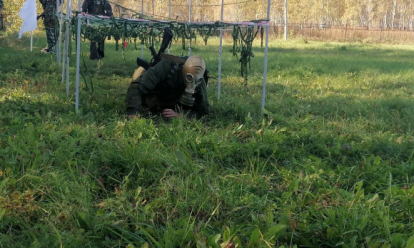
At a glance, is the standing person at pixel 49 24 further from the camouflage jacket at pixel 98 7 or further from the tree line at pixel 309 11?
the tree line at pixel 309 11

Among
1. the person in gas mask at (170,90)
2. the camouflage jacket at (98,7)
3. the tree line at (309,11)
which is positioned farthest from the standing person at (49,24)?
the tree line at (309,11)

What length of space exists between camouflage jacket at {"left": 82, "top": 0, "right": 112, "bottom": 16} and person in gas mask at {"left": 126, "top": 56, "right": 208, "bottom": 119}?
3748 millimetres

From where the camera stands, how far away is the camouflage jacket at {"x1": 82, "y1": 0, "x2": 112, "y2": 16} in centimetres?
790

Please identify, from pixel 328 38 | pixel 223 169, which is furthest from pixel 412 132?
pixel 328 38

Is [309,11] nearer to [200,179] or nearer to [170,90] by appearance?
[170,90]

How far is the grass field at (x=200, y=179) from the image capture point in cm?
206

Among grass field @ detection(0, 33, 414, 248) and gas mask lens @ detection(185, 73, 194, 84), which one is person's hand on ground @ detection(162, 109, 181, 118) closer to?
grass field @ detection(0, 33, 414, 248)

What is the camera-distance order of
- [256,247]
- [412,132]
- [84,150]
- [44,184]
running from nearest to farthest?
[256,247], [44,184], [84,150], [412,132]

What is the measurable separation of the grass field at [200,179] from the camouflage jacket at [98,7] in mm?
3430

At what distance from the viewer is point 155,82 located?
432 centimetres

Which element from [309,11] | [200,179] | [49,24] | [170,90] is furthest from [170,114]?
[309,11]

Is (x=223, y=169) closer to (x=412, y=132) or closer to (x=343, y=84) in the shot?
(x=412, y=132)

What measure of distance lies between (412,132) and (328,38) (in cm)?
2933

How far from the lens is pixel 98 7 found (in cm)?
804
